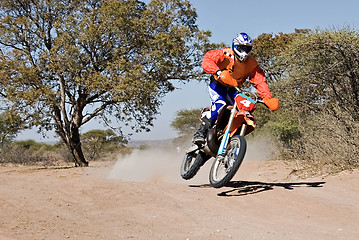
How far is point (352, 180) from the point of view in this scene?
779 cm

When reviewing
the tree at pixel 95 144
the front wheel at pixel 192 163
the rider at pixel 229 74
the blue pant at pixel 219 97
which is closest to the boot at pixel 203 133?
the rider at pixel 229 74

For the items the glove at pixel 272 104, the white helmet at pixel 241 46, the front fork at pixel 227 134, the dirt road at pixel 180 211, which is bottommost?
the dirt road at pixel 180 211

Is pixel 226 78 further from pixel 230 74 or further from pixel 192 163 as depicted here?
pixel 192 163

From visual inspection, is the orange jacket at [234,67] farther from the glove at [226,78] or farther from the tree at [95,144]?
the tree at [95,144]

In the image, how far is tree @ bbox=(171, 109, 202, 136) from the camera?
32844 mm

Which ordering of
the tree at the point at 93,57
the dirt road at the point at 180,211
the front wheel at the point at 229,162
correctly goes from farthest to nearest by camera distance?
1. the tree at the point at 93,57
2. the front wheel at the point at 229,162
3. the dirt road at the point at 180,211

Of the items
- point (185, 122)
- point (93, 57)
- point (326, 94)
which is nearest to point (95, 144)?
point (185, 122)

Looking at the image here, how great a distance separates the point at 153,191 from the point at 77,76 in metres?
11.0

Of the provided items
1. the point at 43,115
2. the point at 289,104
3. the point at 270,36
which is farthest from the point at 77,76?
the point at 270,36

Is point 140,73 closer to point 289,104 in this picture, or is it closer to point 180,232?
point 289,104

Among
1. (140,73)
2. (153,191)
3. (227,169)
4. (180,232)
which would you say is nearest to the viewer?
(180,232)

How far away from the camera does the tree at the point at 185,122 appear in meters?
32.8

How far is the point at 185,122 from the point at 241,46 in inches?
1034

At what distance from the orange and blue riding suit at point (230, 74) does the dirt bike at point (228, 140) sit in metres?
0.17
